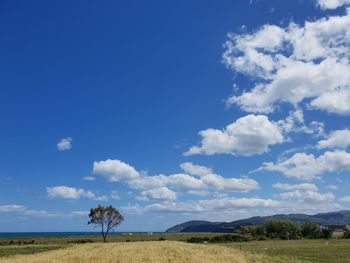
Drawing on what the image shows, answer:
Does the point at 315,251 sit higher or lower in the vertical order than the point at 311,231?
lower

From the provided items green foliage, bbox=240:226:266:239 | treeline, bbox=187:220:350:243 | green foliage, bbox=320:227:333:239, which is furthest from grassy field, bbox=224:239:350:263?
green foliage, bbox=240:226:266:239

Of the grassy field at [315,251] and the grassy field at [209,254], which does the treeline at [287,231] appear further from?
the grassy field at [209,254]

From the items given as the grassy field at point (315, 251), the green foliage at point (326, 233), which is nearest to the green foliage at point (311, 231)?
the green foliage at point (326, 233)

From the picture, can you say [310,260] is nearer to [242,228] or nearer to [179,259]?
[179,259]

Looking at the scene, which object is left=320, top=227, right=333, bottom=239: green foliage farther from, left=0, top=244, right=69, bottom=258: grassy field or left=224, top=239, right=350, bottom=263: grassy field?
left=0, top=244, right=69, bottom=258: grassy field

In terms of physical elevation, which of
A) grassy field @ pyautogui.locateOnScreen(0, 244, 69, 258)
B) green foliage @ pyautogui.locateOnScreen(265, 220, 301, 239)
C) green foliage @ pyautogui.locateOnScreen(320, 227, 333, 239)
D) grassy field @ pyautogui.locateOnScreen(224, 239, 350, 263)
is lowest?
grassy field @ pyautogui.locateOnScreen(224, 239, 350, 263)

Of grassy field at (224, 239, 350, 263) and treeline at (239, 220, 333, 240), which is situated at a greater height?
treeline at (239, 220, 333, 240)

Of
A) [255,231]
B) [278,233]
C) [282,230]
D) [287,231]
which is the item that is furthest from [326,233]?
[255,231]

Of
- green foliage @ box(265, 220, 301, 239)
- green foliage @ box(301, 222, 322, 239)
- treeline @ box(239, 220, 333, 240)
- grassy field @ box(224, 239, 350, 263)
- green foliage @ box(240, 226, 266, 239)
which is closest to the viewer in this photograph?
grassy field @ box(224, 239, 350, 263)

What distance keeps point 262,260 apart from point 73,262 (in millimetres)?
21124

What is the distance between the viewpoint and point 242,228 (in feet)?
589

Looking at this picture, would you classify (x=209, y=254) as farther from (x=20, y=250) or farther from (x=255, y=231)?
(x=255, y=231)

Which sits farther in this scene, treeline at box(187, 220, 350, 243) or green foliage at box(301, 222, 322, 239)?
green foliage at box(301, 222, 322, 239)

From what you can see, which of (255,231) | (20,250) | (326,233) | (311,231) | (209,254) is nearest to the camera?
(209,254)
